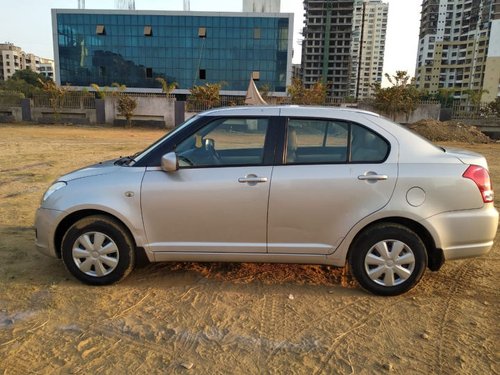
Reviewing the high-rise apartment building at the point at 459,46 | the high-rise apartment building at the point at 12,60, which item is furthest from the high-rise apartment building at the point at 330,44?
the high-rise apartment building at the point at 12,60

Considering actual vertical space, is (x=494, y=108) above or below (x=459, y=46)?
below

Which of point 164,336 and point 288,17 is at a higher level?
point 288,17

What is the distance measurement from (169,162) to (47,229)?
1410 mm

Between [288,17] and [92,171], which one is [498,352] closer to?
[92,171]

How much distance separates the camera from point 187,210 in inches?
144

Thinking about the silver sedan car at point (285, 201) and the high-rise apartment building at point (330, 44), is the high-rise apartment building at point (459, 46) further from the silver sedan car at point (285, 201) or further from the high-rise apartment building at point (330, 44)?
the silver sedan car at point (285, 201)

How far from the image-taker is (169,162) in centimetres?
356

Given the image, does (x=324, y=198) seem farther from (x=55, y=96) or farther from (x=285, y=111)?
(x=55, y=96)

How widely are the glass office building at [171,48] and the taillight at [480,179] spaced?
67316 mm

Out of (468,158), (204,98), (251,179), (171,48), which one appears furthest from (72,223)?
(171,48)

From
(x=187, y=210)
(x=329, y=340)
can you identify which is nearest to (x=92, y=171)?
(x=187, y=210)

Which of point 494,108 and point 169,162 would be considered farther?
point 494,108

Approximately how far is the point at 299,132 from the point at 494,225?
6.42 ft

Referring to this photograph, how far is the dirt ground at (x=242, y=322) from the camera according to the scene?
9.01 feet
